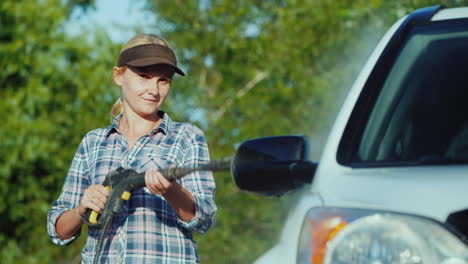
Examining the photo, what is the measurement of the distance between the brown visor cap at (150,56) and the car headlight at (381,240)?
129cm

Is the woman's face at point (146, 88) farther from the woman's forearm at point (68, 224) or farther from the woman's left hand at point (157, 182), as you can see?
the woman's left hand at point (157, 182)

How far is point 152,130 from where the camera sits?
3340mm

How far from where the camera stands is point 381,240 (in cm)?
207

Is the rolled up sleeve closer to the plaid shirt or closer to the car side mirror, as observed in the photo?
the plaid shirt

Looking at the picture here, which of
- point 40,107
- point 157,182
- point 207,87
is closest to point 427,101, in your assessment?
point 157,182

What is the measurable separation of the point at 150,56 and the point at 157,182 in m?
0.64

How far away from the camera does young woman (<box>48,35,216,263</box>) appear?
314 cm

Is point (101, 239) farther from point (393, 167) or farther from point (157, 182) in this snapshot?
point (393, 167)

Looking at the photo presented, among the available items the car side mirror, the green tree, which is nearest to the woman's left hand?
the car side mirror

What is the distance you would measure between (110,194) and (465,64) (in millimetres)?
1188

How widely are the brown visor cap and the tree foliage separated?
531 cm

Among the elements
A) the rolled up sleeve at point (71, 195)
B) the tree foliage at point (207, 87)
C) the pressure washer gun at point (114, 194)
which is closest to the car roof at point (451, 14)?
the pressure washer gun at point (114, 194)

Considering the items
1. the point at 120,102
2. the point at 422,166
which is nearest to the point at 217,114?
the point at 120,102

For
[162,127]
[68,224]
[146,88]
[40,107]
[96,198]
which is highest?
[146,88]
